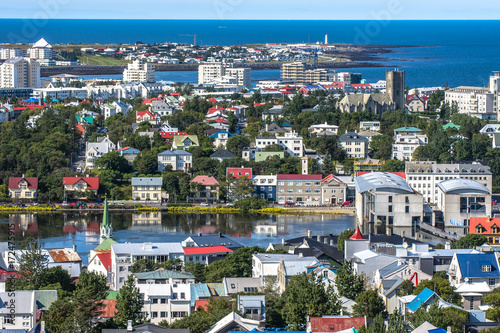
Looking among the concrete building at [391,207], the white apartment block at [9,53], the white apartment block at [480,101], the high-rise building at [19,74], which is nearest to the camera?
the concrete building at [391,207]

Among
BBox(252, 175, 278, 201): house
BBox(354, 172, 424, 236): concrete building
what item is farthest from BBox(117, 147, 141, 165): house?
BBox(354, 172, 424, 236): concrete building

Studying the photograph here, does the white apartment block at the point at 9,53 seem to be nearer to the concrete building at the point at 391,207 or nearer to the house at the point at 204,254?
the concrete building at the point at 391,207

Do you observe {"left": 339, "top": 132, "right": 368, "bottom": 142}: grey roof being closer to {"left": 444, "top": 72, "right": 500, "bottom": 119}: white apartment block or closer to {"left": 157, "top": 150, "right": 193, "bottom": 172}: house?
{"left": 157, "top": 150, "right": 193, "bottom": 172}: house

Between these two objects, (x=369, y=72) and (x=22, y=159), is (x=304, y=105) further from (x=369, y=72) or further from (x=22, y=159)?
(x=369, y=72)

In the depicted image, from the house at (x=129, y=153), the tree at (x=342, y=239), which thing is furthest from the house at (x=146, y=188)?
the tree at (x=342, y=239)

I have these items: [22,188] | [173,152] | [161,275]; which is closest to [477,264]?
[161,275]

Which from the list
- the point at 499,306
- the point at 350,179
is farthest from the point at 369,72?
the point at 499,306

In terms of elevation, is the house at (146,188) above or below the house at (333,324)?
above
